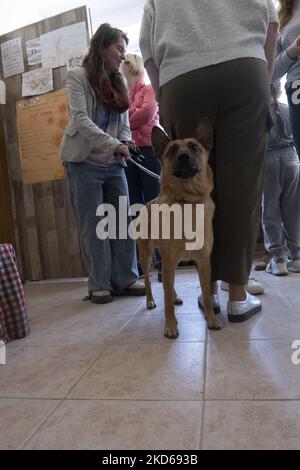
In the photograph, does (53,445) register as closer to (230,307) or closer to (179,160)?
(230,307)

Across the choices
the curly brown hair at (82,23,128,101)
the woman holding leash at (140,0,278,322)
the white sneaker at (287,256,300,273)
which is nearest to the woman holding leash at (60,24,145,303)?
the curly brown hair at (82,23,128,101)

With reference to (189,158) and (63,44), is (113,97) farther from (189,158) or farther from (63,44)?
(63,44)

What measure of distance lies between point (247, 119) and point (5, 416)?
1.26 m

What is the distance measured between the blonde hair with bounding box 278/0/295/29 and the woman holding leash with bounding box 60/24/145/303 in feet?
2.68

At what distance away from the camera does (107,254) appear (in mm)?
2176

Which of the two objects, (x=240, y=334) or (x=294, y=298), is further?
(x=294, y=298)

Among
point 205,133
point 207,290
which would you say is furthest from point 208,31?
point 207,290

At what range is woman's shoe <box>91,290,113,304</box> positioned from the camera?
2.10 meters

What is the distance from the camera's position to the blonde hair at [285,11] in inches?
70.9

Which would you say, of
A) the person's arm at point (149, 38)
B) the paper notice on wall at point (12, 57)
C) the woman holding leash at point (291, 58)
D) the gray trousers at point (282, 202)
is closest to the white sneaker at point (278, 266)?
the gray trousers at point (282, 202)

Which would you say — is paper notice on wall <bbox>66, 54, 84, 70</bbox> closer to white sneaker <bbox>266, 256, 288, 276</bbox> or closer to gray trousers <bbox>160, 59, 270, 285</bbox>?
gray trousers <bbox>160, 59, 270, 285</bbox>

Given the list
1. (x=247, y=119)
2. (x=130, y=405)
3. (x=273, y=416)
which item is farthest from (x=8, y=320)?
(x=247, y=119)

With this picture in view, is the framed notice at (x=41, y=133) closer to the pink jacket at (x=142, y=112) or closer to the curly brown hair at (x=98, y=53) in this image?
the pink jacket at (x=142, y=112)

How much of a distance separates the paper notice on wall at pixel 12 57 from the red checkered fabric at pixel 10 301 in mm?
2179
